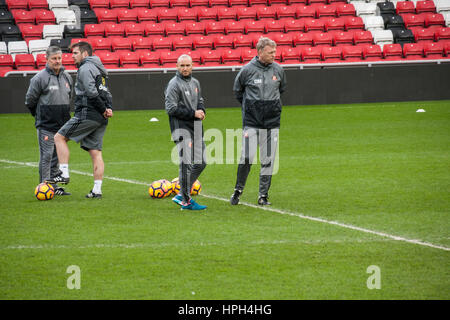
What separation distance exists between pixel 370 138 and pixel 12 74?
12.4 meters

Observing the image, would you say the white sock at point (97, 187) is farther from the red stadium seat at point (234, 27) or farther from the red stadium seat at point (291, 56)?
the red stadium seat at point (234, 27)

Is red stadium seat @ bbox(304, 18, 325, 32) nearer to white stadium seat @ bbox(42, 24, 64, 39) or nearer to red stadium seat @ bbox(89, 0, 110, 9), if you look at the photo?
red stadium seat @ bbox(89, 0, 110, 9)

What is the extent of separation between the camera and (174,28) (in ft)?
85.2

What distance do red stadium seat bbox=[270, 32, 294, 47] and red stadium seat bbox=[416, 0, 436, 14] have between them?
21.0ft

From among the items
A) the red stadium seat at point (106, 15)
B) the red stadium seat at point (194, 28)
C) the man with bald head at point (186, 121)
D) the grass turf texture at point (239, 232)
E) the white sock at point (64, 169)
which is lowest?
the grass turf texture at point (239, 232)

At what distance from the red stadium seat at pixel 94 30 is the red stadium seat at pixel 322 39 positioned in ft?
27.6

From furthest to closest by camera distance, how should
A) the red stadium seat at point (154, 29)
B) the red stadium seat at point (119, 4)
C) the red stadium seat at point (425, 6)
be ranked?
the red stadium seat at point (425, 6) → the red stadium seat at point (119, 4) → the red stadium seat at point (154, 29)

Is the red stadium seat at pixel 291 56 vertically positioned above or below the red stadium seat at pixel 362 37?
below

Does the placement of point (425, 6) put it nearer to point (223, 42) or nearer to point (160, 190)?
point (223, 42)

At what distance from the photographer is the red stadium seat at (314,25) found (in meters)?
26.8

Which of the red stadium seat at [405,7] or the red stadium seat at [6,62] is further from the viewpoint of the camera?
the red stadium seat at [405,7]

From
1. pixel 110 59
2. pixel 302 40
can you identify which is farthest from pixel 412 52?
pixel 110 59

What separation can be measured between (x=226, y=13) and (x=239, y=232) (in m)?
21.1

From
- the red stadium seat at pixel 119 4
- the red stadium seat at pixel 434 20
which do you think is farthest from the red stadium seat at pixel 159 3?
the red stadium seat at pixel 434 20
